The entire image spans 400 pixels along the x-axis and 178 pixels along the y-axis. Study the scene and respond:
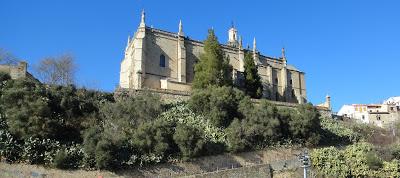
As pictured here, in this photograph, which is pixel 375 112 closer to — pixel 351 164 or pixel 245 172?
pixel 351 164

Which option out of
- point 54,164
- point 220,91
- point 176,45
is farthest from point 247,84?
point 54,164


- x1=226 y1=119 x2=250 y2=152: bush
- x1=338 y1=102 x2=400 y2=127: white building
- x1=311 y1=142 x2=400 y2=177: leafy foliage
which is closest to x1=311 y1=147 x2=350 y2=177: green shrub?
x1=311 y1=142 x2=400 y2=177: leafy foliage

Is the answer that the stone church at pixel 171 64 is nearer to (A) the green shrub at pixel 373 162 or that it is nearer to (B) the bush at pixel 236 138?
(B) the bush at pixel 236 138

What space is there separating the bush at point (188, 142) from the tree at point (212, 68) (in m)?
14.4

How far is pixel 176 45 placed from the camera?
5375 cm

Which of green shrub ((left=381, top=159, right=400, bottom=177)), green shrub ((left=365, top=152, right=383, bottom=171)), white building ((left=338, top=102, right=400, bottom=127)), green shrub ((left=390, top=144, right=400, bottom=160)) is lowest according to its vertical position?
green shrub ((left=381, top=159, right=400, bottom=177))

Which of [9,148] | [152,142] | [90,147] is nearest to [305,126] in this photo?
[152,142]

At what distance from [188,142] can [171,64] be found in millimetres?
20507

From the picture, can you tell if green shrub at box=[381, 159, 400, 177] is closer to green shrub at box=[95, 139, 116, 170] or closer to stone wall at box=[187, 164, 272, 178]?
stone wall at box=[187, 164, 272, 178]

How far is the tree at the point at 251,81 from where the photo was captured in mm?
51688

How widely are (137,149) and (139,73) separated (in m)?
17.5

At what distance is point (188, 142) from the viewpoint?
33.2 m

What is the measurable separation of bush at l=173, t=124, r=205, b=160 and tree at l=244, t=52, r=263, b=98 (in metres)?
18.2

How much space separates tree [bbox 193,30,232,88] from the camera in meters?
48.2
